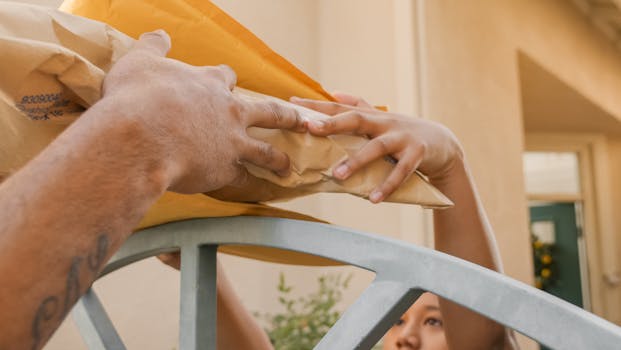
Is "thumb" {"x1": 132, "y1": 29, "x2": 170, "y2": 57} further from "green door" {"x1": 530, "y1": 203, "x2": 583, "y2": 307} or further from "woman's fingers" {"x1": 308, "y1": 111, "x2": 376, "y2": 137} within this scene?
"green door" {"x1": 530, "y1": 203, "x2": 583, "y2": 307}

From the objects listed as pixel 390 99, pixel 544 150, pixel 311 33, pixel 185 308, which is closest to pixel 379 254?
pixel 185 308

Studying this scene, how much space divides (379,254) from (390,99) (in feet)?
6.44

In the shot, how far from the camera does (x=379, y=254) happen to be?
17.5 inches

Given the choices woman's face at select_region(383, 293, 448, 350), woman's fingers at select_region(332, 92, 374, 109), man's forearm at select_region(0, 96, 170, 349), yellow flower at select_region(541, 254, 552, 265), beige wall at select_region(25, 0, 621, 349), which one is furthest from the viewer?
yellow flower at select_region(541, 254, 552, 265)

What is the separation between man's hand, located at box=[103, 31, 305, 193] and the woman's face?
28.2 inches

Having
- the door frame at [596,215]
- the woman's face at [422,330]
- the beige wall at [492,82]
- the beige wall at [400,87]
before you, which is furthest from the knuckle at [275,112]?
the door frame at [596,215]

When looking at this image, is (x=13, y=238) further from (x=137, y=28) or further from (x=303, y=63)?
(x=303, y=63)

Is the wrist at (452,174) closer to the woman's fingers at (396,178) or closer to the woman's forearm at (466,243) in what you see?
the woman's forearm at (466,243)

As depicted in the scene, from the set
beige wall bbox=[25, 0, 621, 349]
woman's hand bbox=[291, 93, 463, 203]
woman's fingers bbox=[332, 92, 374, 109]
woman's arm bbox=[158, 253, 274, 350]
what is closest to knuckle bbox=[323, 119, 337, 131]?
woman's hand bbox=[291, 93, 463, 203]

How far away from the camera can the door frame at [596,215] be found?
536 cm

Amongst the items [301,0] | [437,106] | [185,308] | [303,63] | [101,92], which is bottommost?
[185,308]

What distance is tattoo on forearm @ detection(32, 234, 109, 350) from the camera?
13.2 inches

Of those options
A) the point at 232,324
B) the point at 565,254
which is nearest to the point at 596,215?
the point at 565,254

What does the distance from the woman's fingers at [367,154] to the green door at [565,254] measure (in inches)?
210
